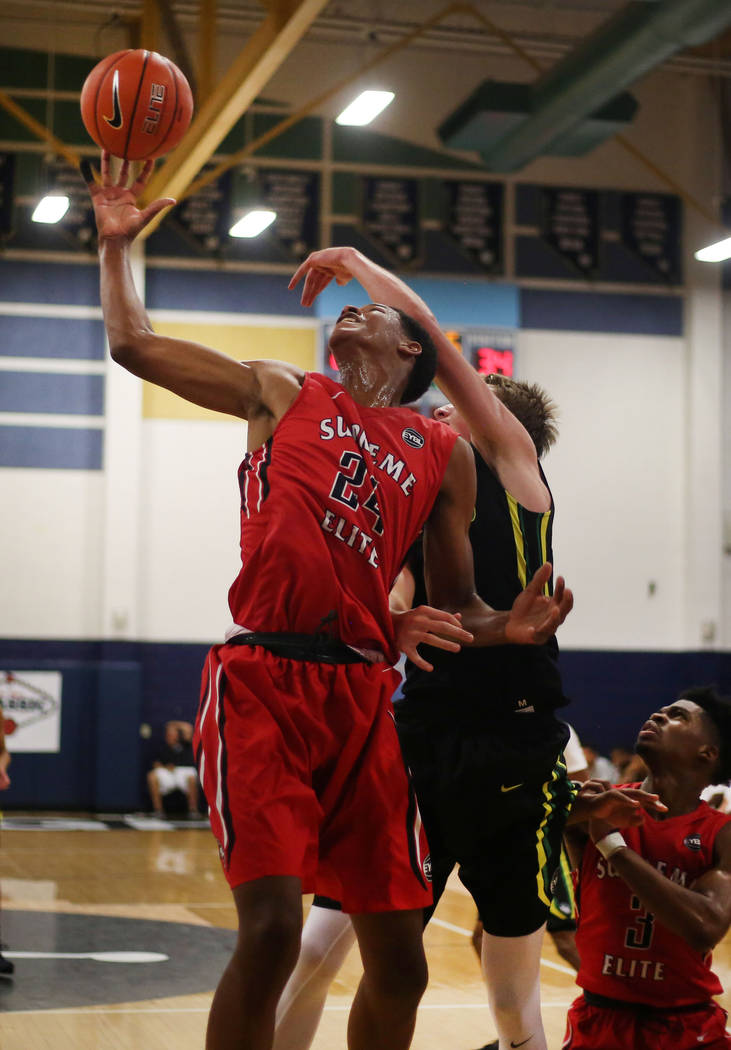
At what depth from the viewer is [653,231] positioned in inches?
623

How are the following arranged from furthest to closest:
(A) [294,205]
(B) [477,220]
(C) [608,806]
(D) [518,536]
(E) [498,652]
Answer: (B) [477,220]
(A) [294,205]
(D) [518,536]
(E) [498,652]
(C) [608,806]

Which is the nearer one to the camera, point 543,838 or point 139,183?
point 139,183

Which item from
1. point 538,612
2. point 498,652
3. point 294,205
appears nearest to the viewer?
point 538,612

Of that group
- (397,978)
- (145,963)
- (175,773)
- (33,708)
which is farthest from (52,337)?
(397,978)

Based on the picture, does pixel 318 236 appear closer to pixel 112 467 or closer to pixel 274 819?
pixel 112 467

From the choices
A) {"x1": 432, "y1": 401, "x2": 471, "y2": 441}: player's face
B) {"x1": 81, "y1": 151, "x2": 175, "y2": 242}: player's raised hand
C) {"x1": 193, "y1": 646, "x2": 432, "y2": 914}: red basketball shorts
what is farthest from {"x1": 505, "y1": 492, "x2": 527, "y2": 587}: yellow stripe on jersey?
{"x1": 81, "y1": 151, "x2": 175, "y2": 242}: player's raised hand

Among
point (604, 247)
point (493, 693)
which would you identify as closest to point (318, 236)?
point (604, 247)

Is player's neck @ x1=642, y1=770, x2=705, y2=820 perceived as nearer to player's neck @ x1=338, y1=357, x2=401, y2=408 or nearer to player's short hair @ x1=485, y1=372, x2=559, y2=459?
player's short hair @ x1=485, y1=372, x2=559, y2=459

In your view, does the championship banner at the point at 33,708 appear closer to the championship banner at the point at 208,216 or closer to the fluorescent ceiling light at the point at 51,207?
the fluorescent ceiling light at the point at 51,207

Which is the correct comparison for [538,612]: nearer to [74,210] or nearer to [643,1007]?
[643,1007]

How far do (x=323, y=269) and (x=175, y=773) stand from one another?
11.1 m

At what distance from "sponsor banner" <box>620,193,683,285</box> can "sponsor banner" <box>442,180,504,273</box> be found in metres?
1.55

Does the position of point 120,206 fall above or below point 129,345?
above

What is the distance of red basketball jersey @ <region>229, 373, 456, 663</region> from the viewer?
2898 millimetres
